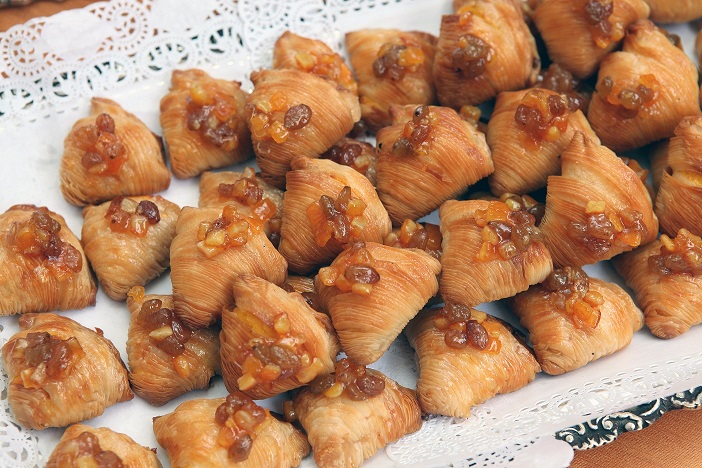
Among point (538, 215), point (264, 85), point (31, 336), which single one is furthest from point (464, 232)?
point (31, 336)

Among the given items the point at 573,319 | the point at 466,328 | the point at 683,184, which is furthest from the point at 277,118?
the point at 683,184

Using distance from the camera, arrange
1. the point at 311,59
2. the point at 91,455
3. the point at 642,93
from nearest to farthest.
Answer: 1. the point at 91,455
2. the point at 642,93
3. the point at 311,59

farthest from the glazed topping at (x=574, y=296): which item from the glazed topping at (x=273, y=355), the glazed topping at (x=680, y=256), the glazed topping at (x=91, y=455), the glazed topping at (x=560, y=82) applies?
the glazed topping at (x=91, y=455)

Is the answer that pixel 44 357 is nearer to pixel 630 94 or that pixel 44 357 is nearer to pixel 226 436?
pixel 226 436

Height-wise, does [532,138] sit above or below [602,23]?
below

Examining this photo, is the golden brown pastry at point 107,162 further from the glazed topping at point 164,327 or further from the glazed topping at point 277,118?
the glazed topping at point 164,327

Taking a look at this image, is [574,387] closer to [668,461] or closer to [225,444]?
[668,461]
